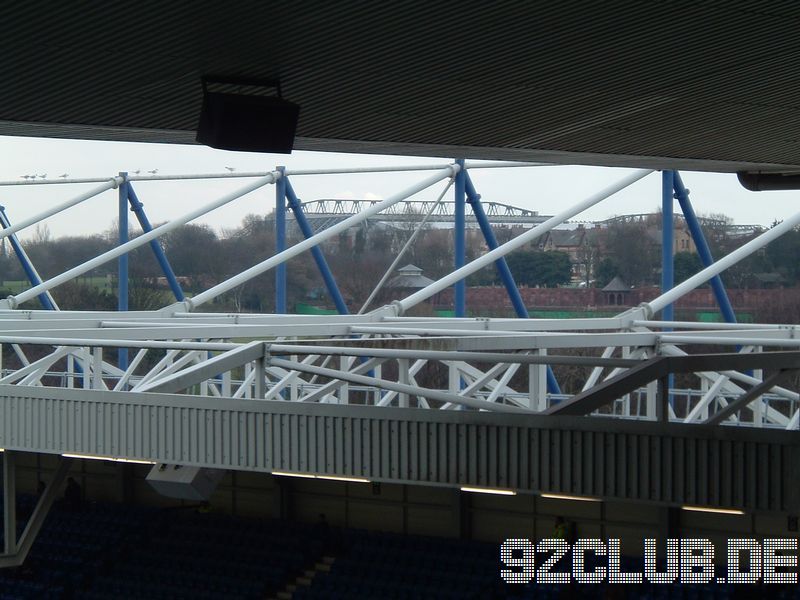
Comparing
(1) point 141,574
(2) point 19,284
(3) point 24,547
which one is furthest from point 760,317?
(2) point 19,284

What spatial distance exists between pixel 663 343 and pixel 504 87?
6.49 metres

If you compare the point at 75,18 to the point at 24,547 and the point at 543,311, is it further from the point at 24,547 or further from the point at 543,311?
the point at 543,311

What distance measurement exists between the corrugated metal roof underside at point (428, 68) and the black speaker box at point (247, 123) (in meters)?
0.25

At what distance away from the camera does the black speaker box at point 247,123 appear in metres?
7.32

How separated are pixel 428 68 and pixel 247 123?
4.52 feet

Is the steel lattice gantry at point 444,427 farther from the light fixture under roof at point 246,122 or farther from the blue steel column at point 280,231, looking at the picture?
the blue steel column at point 280,231

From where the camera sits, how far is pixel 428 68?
25.4 feet

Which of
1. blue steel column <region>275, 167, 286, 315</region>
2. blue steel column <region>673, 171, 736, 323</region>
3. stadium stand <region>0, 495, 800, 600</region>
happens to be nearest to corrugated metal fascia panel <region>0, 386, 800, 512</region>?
stadium stand <region>0, 495, 800, 600</region>

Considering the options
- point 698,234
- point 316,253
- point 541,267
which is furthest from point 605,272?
point 698,234

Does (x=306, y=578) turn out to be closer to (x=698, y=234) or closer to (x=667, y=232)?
(x=667, y=232)

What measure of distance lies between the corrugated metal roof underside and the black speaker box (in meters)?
0.25

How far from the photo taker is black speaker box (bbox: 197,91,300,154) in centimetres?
732

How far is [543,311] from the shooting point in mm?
33062

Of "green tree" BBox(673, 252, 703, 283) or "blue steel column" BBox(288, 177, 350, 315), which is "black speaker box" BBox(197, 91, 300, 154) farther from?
"green tree" BBox(673, 252, 703, 283)
